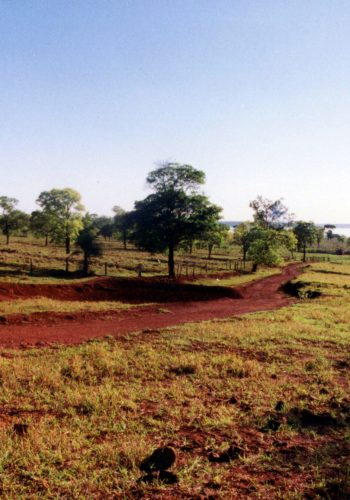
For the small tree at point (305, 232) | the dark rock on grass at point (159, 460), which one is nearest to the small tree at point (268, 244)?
the small tree at point (305, 232)

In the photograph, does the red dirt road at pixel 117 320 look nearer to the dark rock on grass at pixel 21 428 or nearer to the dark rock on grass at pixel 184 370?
the dark rock on grass at pixel 184 370

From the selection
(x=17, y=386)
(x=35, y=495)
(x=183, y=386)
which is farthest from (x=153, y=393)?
(x=35, y=495)

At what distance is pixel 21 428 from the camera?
279 inches

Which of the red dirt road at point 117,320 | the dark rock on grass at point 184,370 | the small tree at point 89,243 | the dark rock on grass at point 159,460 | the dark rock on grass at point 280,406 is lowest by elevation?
the red dirt road at point 117,320

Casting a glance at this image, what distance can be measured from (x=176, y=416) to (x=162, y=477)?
87.1 inches

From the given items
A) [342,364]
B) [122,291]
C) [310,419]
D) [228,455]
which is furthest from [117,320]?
[228,455]

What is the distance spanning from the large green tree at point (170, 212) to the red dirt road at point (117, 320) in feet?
34.1

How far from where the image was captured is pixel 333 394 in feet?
30.9

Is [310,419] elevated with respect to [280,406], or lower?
lower

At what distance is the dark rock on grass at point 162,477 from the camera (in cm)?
557

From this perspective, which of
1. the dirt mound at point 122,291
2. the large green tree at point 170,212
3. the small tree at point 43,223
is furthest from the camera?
the small tree at point 43,223

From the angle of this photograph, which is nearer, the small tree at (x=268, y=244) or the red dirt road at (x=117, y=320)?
the red dirt road at (x=117, y=320)

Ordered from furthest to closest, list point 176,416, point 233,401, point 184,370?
point 184,370 → point 233,401 → point 176,416

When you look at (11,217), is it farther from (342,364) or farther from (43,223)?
(342,364)
